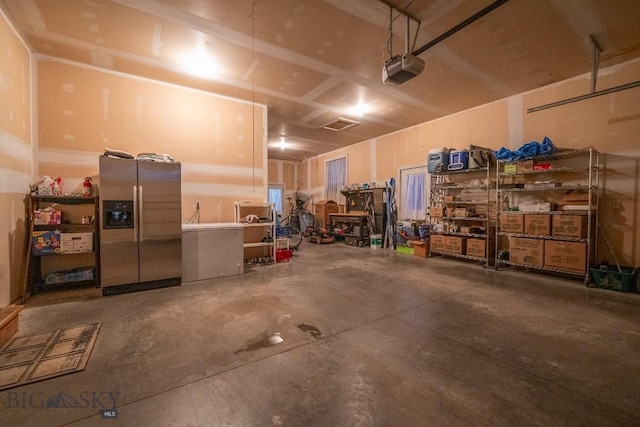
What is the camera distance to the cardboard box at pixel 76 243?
344cm

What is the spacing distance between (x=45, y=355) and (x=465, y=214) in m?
6.40

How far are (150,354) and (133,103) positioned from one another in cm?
399

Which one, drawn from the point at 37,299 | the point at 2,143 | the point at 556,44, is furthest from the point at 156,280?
the point at 556,44

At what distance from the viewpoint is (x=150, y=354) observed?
2051 mm

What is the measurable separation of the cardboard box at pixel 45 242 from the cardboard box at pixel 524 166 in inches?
287

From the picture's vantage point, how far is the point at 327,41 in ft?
11.0

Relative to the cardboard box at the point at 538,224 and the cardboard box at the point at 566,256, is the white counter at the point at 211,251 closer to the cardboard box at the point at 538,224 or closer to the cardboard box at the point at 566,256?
the cardboard box at the point at 538,224

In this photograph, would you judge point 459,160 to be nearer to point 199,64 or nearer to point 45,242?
point 199,64

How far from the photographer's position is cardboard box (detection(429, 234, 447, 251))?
5764 millimetres

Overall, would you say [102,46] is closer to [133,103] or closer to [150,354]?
[133,103]

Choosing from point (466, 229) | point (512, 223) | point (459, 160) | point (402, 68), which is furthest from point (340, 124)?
point (512, 223)

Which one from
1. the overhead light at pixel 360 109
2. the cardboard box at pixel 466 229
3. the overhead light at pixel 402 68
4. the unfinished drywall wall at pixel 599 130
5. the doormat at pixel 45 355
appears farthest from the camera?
the overhead light at pixel 360 109

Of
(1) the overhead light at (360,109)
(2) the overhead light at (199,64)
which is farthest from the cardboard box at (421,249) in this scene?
(2) the overhead light at (199,64)

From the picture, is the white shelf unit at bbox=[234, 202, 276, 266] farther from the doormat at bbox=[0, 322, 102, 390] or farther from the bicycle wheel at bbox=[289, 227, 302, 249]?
the doormat at bbox=[0, 322, 102, 390]
